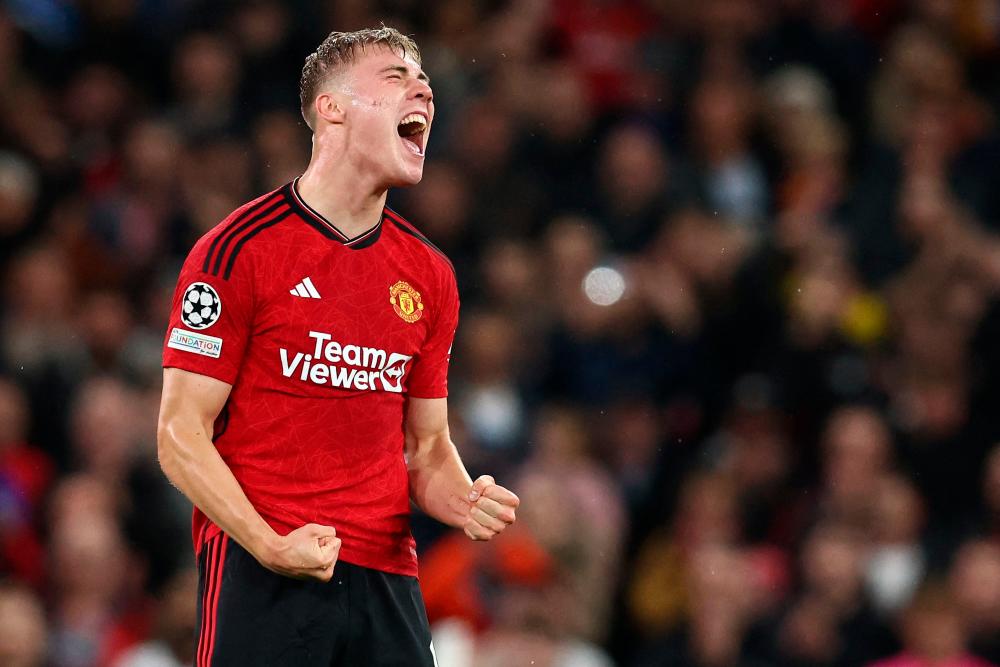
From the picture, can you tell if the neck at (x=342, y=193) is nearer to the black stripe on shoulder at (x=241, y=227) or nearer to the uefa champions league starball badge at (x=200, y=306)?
the black stripe on shoulder at (x=241, y=227)

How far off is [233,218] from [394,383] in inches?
21.7

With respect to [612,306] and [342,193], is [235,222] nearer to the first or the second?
[342,193]

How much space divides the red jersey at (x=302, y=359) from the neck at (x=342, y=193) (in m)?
0.03

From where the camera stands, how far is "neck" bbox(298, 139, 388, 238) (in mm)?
3887

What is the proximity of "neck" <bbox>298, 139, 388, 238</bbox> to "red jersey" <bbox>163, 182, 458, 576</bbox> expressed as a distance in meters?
0.03

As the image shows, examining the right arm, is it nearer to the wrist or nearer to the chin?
the wrist

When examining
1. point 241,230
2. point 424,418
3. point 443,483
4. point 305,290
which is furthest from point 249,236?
point 443,483

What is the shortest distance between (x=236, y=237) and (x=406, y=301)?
458mm

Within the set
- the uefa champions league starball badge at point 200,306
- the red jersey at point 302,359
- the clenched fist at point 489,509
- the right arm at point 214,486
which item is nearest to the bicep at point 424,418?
the red jersey at point 302,359

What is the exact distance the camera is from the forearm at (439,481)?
3.97 meters

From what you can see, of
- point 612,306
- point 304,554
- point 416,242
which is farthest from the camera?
point 612,306

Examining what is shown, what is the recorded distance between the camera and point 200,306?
3.63m

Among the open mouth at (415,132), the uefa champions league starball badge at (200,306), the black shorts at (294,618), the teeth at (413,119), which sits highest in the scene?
the teeth at (413,119)

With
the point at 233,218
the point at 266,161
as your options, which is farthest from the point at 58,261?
the point at 233,218
